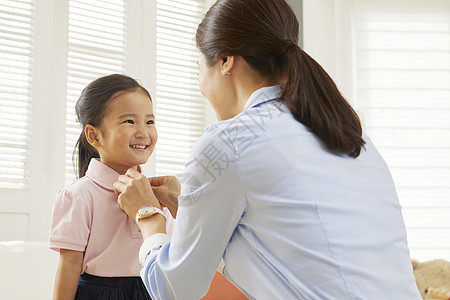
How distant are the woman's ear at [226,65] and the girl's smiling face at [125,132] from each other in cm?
41

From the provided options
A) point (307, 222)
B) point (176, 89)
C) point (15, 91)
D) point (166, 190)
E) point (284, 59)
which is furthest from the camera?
point (176, 89)

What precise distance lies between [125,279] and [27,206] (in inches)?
48.0

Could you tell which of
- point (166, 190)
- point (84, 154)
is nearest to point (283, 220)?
point (166, 190)

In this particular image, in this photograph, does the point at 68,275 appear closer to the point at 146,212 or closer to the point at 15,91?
the point at 146,212

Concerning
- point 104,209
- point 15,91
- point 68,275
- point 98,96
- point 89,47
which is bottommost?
point 68,275

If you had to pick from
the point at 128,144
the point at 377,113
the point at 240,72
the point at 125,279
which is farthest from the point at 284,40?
the point at 377,113

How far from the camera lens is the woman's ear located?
1.09 metres

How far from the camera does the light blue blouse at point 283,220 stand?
0.89 metres

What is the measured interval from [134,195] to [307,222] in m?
0.48

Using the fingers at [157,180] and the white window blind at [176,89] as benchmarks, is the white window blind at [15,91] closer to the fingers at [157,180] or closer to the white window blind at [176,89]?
the white window blind at [176,89]

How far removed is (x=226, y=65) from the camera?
110cm

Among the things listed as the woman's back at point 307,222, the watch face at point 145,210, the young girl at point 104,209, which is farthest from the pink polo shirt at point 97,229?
the woman's back at point 307,222

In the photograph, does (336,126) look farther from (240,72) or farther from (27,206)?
(27,206)

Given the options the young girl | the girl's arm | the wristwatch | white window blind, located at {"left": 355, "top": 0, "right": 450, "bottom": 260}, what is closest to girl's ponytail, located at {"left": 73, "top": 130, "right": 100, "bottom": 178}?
the young girl
